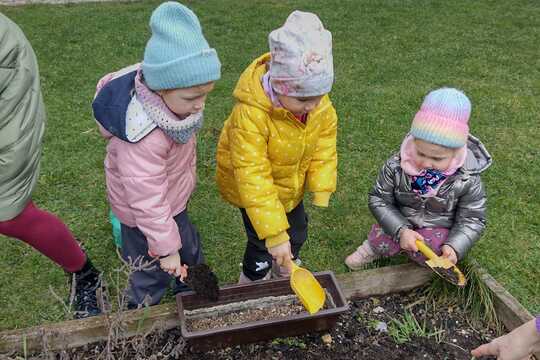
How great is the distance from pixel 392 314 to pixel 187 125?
126 centimetres

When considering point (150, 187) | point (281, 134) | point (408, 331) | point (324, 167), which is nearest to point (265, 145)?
point (281, 134)

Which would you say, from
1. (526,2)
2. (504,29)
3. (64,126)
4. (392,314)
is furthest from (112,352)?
(526,2)

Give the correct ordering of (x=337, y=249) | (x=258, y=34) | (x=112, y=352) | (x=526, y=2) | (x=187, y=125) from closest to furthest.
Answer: (x=187, y=125) → (x=112, y=352) → (x=337, y=249) → (x=258, y=34) → (x=526, y=2)

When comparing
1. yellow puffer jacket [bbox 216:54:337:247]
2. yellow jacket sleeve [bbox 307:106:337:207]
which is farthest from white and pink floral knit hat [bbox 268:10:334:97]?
yellow jacket sleeve [bbox 307:106:337:207]

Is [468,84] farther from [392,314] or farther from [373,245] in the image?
[392,314]

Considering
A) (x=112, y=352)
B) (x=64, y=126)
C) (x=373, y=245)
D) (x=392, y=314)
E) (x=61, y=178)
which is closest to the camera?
(x=112, y=352)

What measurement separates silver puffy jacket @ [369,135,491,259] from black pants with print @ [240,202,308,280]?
1.14 ft

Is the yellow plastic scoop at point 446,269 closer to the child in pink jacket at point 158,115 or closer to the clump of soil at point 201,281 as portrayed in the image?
the clump of soil at point 201,281

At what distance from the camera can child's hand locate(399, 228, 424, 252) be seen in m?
2.46

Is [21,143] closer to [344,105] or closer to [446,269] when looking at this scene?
[446,269]

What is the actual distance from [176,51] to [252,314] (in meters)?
1.17

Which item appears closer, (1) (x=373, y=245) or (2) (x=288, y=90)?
(2) (x=288, y=90)

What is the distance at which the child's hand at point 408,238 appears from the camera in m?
2.46

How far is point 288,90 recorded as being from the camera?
1979 mm
